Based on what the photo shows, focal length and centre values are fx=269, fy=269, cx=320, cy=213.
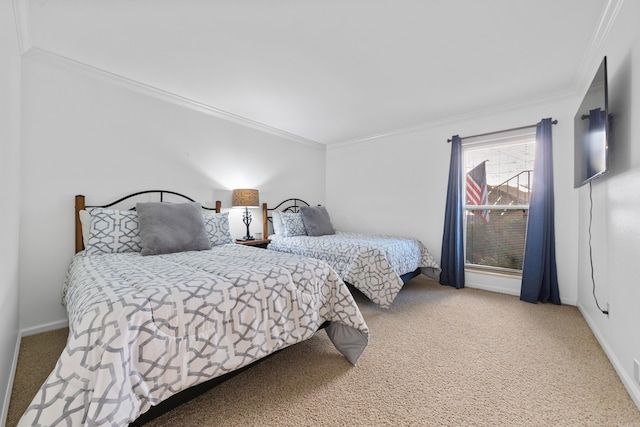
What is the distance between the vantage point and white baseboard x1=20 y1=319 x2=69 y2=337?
7.34 feet

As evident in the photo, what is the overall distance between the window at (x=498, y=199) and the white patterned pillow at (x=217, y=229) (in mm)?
3211

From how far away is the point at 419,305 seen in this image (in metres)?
2.96

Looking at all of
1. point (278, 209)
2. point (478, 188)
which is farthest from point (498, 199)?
point (278, 209)

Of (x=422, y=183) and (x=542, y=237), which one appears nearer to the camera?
(x=542, y=237)

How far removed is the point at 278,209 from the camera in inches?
174

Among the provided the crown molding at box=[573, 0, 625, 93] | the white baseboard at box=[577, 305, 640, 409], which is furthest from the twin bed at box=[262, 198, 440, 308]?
the crown molding at box=[573, 0, 625, 93]

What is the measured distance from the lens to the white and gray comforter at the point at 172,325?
94cm

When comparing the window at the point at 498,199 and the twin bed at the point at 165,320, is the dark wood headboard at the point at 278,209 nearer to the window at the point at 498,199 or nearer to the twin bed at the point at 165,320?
the twin bed at the point at 165,320

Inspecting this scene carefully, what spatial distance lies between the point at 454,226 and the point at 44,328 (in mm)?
4452

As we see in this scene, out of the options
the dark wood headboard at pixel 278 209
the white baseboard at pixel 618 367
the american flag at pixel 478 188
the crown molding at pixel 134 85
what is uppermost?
the crown molding at pixel 134 85

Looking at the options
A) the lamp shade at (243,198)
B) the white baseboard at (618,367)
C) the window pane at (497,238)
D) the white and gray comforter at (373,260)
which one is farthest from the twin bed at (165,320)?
the window pane at (497,238)

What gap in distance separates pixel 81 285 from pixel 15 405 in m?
0.71

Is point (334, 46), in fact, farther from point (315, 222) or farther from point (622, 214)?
point (315, 222)

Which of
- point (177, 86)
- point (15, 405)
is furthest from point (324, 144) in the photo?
point (15, 405)
